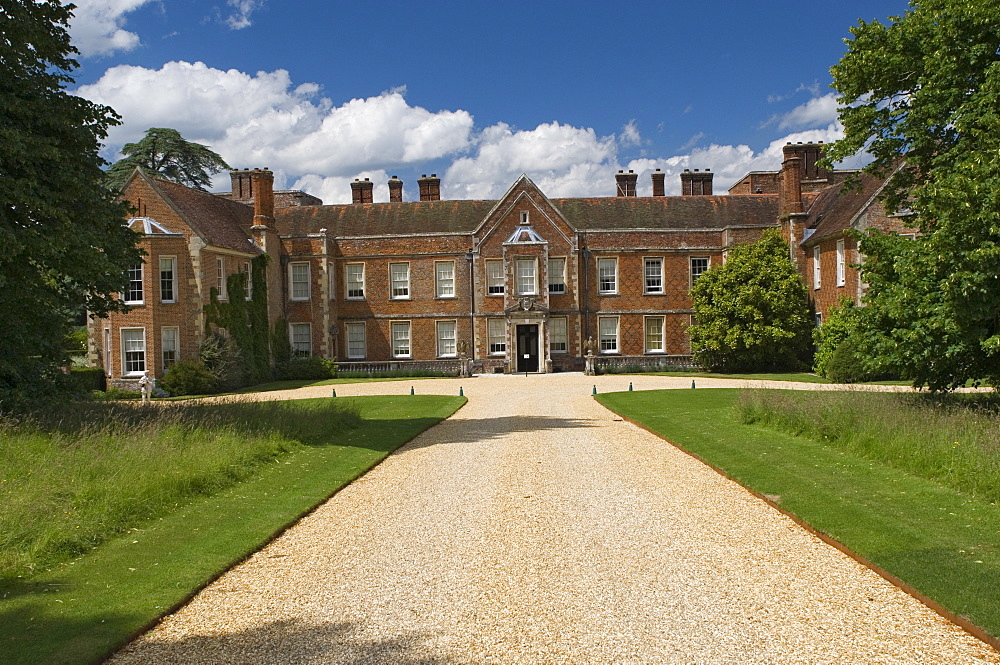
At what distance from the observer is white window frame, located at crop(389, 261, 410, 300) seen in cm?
4116

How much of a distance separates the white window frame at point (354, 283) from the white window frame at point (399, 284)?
4.69ft

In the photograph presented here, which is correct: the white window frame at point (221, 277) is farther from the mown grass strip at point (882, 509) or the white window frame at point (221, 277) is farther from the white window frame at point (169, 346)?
the mown grass strip at point (882, 509)

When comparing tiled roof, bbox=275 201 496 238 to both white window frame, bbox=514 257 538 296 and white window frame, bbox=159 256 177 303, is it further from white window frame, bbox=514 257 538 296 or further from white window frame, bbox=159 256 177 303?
white window frame, bbox=159 256 177 303

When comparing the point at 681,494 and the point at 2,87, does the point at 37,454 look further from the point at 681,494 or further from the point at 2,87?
the point at 681,494

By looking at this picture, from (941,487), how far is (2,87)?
578 inches

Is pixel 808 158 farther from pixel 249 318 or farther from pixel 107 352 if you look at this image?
pixel 107 352

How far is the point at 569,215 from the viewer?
4281cm

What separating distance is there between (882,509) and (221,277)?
3009 centimetres

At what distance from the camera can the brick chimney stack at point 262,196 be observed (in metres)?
37.5

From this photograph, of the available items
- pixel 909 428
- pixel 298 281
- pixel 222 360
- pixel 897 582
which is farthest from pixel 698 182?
pixel 897 582

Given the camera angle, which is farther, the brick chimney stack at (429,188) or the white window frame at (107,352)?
the brick chimney stack at (429,188)

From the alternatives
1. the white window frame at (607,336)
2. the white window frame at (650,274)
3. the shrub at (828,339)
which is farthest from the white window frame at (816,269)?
the white window frame at (607,336)

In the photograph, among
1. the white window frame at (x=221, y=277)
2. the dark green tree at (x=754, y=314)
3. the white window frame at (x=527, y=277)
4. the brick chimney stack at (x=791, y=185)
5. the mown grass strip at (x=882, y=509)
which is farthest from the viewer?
the white window frame at (x=527, y=277)

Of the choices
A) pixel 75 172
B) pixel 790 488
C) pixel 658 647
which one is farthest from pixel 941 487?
pixel 75 172
